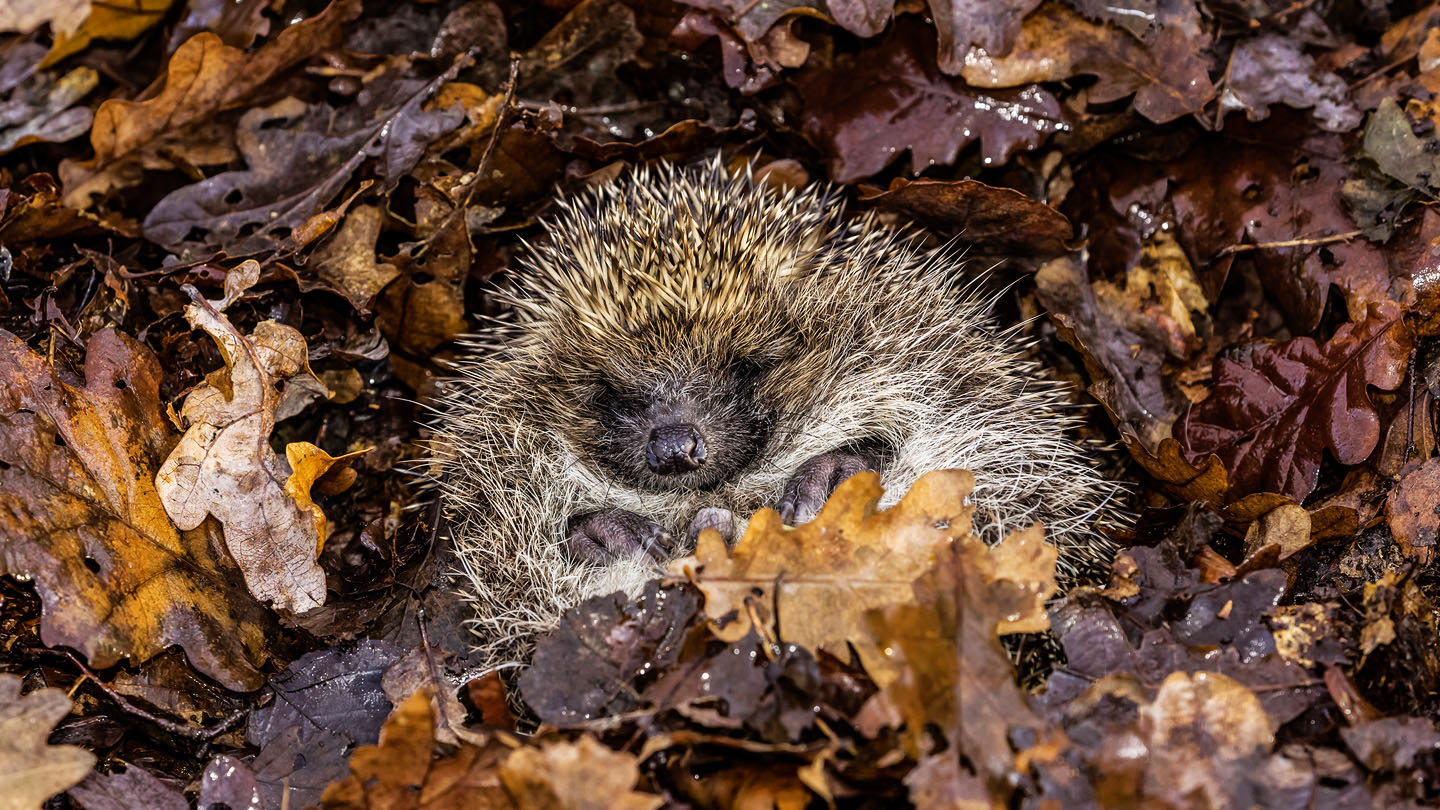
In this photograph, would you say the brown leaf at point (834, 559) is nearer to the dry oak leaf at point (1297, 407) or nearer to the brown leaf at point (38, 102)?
the dry oak leaf at point (1297, 407)

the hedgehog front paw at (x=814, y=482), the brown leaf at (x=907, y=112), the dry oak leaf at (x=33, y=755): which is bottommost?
the hedgehog front paw at (x=814, y=482)

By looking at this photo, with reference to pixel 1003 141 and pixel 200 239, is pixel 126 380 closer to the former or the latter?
pixel 200 239

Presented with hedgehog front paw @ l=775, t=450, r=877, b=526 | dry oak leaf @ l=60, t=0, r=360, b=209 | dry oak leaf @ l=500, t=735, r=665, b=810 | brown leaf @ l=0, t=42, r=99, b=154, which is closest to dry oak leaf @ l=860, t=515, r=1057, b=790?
dry oak leaf @ l=500, t=735, r=665, b=810

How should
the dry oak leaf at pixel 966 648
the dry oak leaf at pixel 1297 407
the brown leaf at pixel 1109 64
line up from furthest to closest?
the brown leaf at pixel 1109 64 < the dry oak leaf at pixel 1297 407 < the dry oak leaf at pixel 966 648

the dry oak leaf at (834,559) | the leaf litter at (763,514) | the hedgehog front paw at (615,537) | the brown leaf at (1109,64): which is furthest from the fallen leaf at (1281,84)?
the hedgehog front paw at (615,537)

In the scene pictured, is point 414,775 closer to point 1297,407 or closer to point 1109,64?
point 1297,407

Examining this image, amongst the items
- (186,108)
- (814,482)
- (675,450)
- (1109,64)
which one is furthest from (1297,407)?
(186,108)

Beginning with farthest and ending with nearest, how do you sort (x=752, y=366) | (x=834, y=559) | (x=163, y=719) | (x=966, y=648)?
1. (x=752, y=366)
2. (x=163, y=719)
3. (x=834, y=559)
4. (x=966, y=648)
